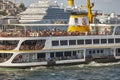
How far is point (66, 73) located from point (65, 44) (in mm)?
4311

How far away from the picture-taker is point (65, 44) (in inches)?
1657

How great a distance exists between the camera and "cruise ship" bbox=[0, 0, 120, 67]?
130 feet

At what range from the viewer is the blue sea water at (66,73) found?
120 feet

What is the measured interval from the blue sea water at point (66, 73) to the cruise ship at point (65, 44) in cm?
59

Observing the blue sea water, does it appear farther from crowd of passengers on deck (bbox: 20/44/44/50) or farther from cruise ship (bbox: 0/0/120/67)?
crowd of passengers on deck (bbox: 20/44/44/50)

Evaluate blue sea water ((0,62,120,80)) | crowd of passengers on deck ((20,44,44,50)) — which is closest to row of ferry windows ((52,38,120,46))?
crowd of passengers on deck ((20,44,44,50))

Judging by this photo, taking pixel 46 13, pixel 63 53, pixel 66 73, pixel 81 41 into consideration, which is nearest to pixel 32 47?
pixel 63 53

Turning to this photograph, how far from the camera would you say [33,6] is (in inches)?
5920

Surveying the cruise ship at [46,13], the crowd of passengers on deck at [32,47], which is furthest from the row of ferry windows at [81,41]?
the cruise ship at [46,13]

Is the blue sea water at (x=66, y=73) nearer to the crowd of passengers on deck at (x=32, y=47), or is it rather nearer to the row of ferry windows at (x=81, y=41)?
the crowd of passengers on deck at (x=32, y=47)

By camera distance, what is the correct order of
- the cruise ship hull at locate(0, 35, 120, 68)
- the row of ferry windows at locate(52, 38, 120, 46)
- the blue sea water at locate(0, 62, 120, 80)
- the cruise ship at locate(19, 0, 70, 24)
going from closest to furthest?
the blue sea water at locate(0, 62, 120, 80), the cruise ship hull at locate(0, 35, 120, 68), the row of ferry windows at locate(52, 38, 120, 46), the cruise ship at locate(19, 0, 70, 24)

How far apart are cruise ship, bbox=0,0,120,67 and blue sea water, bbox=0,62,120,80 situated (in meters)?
0.59

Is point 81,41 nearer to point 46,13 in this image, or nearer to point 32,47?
point 32,47

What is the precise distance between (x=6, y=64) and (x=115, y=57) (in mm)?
12215
